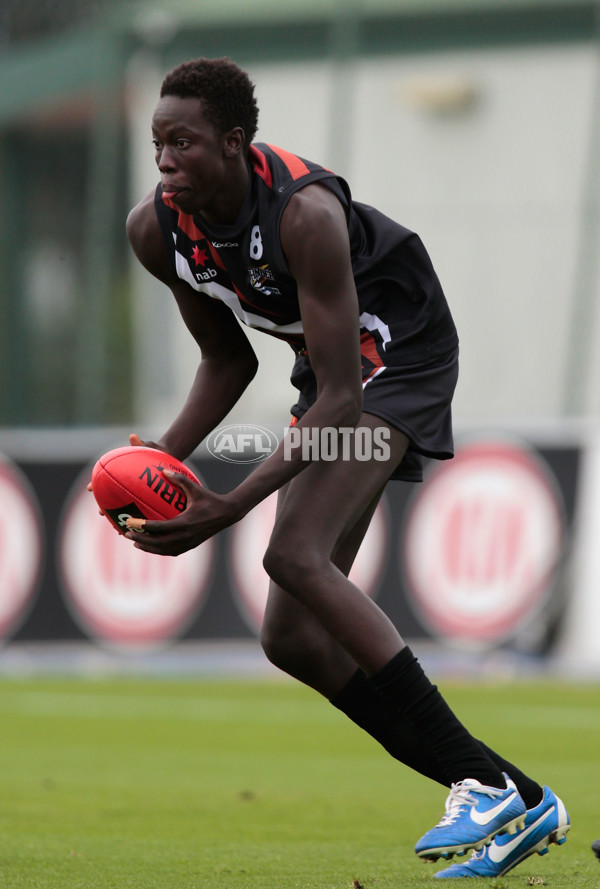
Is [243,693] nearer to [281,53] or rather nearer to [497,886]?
[497,886]

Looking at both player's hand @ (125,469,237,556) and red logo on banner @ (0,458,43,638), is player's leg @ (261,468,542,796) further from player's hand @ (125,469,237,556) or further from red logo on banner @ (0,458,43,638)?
red logo on banner @ (0,458,43,638)

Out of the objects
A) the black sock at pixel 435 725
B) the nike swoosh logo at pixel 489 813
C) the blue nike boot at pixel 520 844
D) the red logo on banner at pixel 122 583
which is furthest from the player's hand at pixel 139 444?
the red logo on banner at pixel 122 583

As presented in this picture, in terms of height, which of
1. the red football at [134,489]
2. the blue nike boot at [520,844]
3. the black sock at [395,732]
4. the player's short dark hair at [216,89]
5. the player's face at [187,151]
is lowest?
the blue nike boot at [520,844]

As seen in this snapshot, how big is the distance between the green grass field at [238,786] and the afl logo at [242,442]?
4.32ft

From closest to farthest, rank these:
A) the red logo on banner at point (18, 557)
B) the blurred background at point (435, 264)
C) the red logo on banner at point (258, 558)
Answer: the blurred background at point (435, 264) → the red logo on banner at point (258, 558) → the red logo on banner at point (18, 557)

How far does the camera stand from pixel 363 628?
4070 mm

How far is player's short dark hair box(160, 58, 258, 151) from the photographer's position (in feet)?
13.0

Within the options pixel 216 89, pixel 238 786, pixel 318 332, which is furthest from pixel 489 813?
pixel 238 786

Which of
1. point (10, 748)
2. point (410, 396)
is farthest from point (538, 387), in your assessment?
point (410, 396)

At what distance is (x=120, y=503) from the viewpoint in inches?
159

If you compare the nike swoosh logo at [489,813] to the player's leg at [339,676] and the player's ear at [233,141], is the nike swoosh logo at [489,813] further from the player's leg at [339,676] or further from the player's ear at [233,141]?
the player's ear at [233,141]

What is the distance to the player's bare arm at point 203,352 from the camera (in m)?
4.59

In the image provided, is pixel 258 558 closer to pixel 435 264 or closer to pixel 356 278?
pixel 435 264

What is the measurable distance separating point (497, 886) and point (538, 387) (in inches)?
498
